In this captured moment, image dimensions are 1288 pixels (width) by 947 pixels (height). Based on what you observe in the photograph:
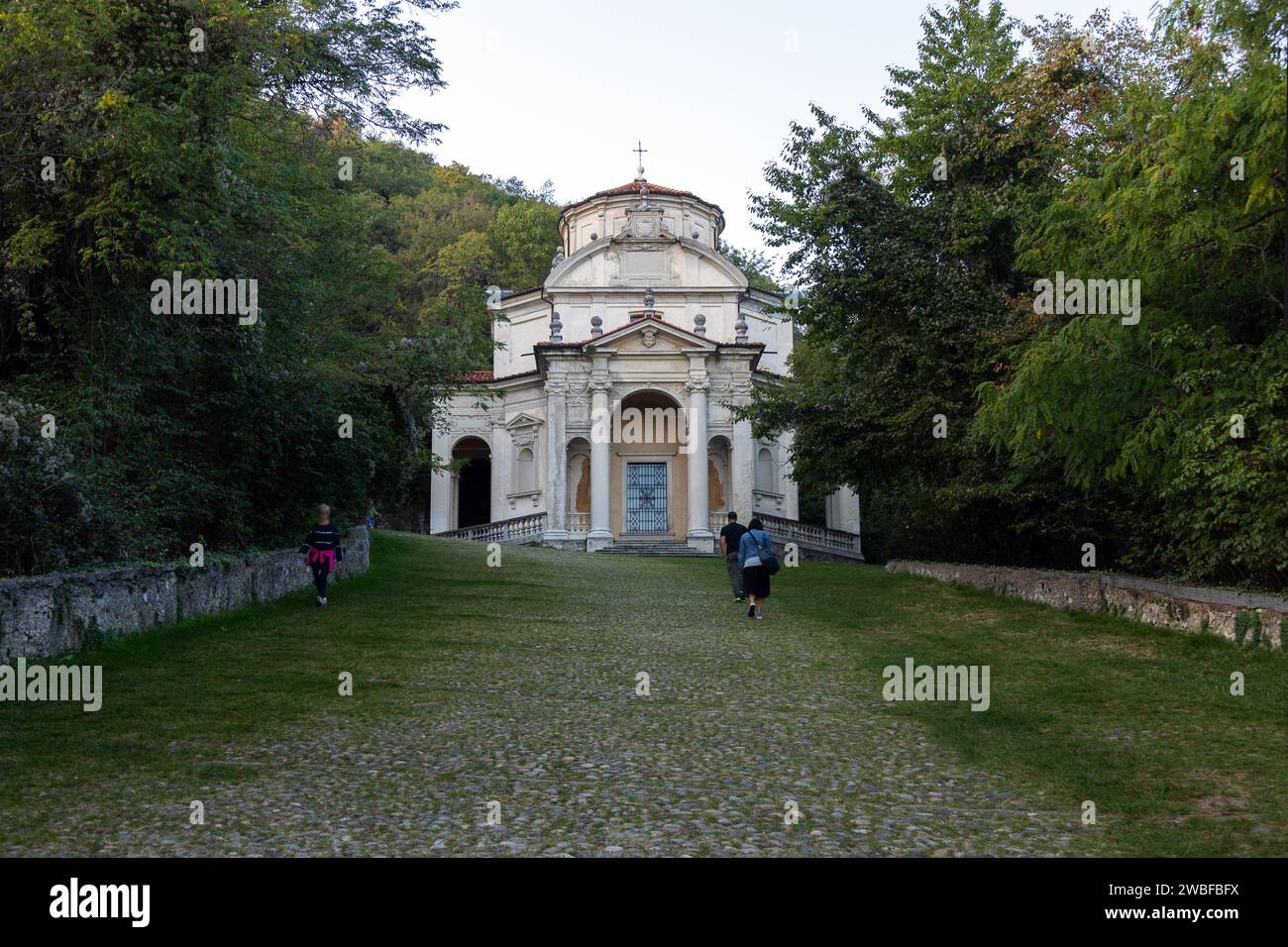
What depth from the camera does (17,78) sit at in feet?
39.4

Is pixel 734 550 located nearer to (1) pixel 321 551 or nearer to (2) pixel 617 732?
(1) pixel 321 551

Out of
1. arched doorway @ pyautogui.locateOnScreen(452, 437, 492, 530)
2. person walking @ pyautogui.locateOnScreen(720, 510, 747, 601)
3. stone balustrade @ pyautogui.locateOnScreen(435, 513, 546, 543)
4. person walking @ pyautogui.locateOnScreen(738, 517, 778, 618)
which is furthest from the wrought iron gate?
person walking @ pyautogui.locateOnScreen(738, 517, 778, 618)

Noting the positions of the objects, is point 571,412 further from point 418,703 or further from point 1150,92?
point 418,703

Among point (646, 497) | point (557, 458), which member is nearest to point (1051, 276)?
point (557, 458)

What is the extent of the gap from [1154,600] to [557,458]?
28125mm

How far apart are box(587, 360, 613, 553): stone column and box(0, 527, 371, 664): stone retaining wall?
22.8 meters

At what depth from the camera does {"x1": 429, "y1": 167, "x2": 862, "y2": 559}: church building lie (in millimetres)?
39656

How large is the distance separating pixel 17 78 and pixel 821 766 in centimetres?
1110

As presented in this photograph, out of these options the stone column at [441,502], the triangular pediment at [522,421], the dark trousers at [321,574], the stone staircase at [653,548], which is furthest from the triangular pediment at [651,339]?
the dark trousers at [321,574]

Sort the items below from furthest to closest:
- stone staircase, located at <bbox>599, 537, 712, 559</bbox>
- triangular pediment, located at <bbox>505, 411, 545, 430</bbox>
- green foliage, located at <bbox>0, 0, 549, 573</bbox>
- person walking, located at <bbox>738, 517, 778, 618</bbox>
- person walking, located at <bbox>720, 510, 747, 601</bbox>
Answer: triangular pediment, located at <bbox>505, 411, 545, 430</bbox> < stone staircase, located at <bbox>599, 537, 712, 559</bbox> < person walking, located at <bbox>720, 510, 747, 601</bbox> < person walking, located at <bbox>738, 517, 778, 618</bbox> < green foliage, located at <bbox>0, 0, 549, 573</bbox>

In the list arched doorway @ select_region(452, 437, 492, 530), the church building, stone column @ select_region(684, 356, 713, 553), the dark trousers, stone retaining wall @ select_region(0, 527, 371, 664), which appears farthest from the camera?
arched doorway @ select_region(452, 437, 492, 530)

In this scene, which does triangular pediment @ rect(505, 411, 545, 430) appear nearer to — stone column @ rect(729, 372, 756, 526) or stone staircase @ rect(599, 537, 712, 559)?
stone staircase @ rect(599, 537, 712, 559)

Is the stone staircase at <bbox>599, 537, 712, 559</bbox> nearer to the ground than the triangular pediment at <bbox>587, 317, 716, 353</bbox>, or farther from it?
nearer to the ground
